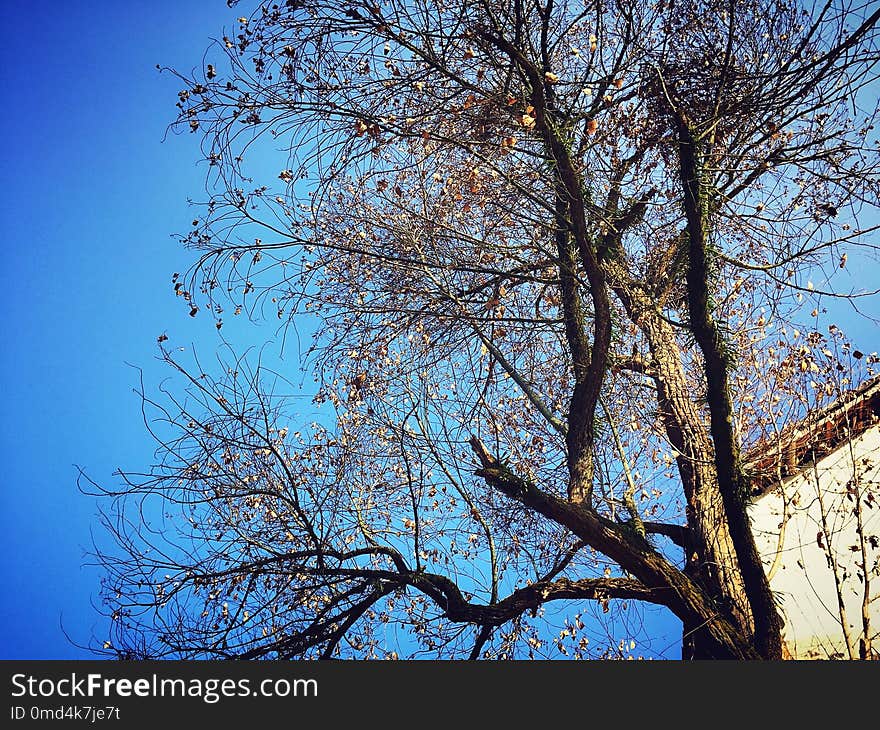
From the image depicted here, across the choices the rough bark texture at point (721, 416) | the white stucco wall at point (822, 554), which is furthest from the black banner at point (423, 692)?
the white stucco wall at point (822, 554)

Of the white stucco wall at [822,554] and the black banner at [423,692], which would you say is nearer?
the black banner at [423,692]

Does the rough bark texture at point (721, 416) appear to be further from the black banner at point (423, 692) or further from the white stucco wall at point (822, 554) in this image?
the black banner at point (423, 692)

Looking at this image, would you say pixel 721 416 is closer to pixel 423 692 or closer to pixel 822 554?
pixel 822 554

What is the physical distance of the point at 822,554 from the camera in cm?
263

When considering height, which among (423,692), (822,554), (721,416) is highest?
(721,416)

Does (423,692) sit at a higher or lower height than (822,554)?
lower

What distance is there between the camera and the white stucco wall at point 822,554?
2.44 m

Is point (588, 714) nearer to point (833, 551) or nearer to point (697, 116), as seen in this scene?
point (833, 551)

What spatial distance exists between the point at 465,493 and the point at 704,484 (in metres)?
1.06

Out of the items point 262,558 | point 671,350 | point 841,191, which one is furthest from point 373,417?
point 841,191

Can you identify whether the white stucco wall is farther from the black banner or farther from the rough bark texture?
the black banner

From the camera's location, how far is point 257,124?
2525 millimetres

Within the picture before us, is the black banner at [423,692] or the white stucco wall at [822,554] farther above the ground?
the white stucco wall at [822,554]

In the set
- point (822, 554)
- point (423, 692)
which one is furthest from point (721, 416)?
point (423, 692)
